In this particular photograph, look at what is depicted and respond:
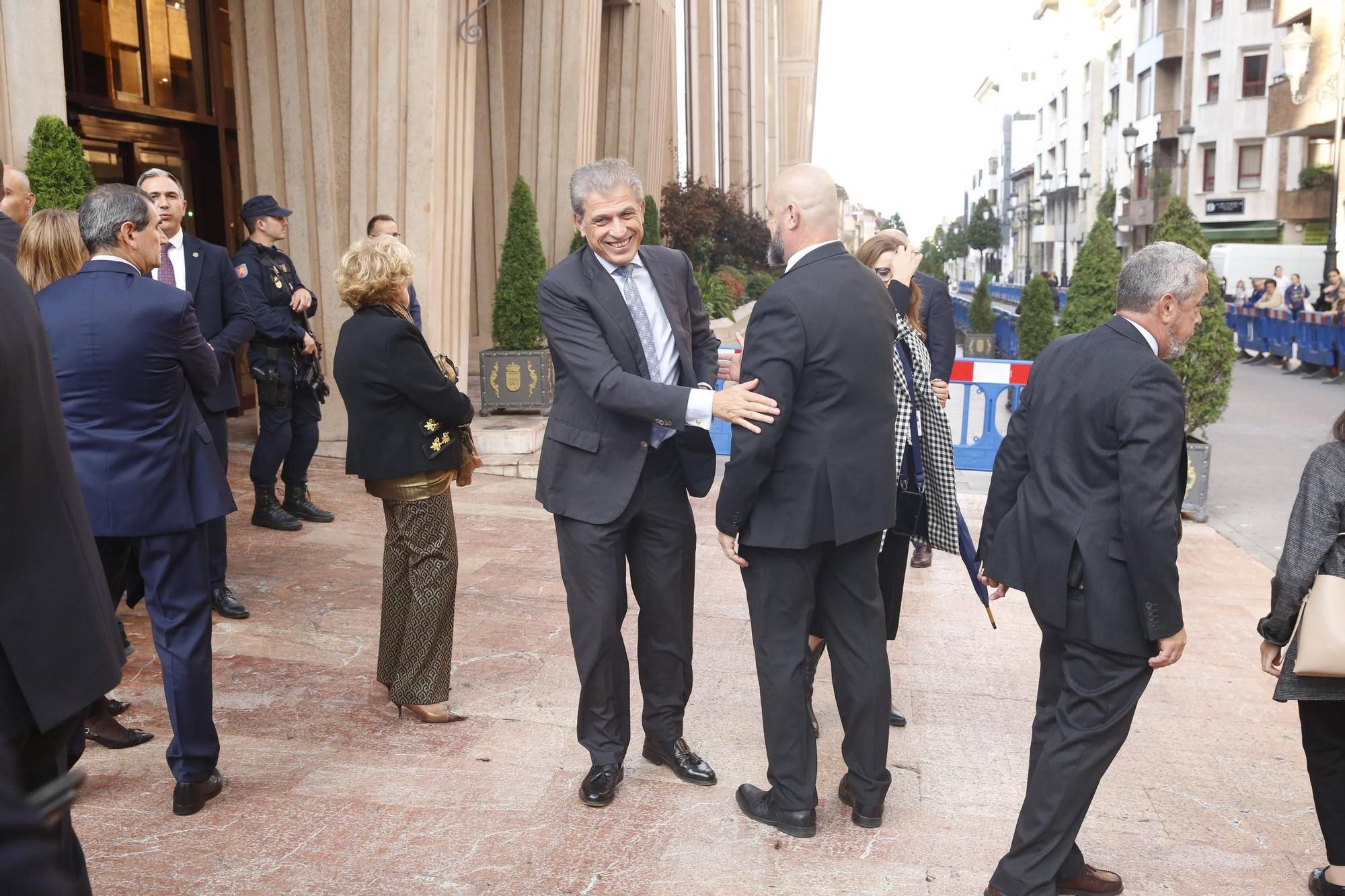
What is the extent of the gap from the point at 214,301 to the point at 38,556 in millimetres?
4536

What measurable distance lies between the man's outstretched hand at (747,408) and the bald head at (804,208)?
17.4 inches

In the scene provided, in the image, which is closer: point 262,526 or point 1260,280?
point 262,526

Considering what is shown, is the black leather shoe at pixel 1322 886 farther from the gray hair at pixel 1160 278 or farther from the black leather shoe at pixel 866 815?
the gray hair at pixel 1160 278

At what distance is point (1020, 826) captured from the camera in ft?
10.2

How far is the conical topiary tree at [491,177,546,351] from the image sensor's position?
35.8 feet

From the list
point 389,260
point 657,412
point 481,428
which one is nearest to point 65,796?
point 657,412

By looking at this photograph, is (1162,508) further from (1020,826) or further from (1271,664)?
(1020,826)

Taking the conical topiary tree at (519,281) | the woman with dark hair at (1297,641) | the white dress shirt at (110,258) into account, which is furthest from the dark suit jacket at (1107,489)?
the conical topiary tree at (519,281)

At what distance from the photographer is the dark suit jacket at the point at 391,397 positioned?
4098mm

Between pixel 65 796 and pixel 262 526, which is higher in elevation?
pixel 65 796

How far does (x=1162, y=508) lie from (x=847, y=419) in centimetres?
92

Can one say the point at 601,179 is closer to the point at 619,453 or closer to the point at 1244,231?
the point at 619,453

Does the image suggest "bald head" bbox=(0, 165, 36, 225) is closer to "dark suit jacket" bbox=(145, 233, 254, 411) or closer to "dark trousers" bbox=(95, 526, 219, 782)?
"dark suit jacket" bbox=(145, 233, 254, 411)

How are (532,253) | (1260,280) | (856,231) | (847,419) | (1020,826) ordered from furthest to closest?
(856,231) < (1260,280) < (532,253) < (847,419) < (1020,826)
